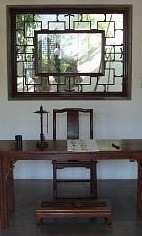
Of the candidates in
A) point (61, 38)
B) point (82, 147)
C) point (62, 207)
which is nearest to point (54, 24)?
point (61, 38)

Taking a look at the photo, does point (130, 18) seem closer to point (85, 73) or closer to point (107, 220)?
point (85, 73)

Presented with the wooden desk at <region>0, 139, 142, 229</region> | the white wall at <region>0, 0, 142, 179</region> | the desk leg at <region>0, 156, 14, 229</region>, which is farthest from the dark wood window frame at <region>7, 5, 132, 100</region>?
the desk leg at <region>0, 156, 14, 229</region>

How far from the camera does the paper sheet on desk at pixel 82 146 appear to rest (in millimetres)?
3299

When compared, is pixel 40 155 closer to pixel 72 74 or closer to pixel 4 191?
pixel 4 191

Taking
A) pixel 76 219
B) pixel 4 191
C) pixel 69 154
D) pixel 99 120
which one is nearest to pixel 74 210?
pixel 76 219

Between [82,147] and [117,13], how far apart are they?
79.3 inches

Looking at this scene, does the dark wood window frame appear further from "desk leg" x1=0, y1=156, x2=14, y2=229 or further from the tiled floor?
"desk leg" x1=0, y1=156, x2=14, y2=229

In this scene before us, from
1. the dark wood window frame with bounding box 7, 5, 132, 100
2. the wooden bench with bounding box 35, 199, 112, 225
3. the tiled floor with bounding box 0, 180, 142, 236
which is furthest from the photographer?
the dark wood window frame with bounding box 7, 5, 132, 100

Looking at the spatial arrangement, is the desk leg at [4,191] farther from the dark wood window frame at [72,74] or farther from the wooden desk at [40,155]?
the dark wood window frame at [72,74]

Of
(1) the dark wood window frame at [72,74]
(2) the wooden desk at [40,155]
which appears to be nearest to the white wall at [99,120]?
(1) the dark wood window frame at [72,74]

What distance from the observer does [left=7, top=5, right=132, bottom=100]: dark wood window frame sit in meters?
4.54

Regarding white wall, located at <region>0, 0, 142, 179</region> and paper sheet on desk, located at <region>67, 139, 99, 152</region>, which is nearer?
paper sheet on desk, located at <region>67, 139, 99, 152</region>

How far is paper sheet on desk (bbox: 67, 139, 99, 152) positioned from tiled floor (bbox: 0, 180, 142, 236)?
0.68 m

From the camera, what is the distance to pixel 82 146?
11.3ft
